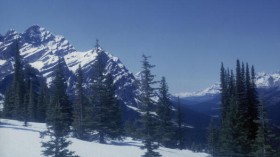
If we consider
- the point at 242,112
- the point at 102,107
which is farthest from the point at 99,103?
the point at 242,112

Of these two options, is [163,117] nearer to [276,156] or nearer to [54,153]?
[276,156]

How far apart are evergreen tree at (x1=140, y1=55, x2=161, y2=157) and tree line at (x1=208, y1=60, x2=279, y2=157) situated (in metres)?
19.2

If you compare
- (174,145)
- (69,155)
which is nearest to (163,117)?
(174,145)

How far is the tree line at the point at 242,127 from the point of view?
59.5 meters

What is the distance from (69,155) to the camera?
35281 mm

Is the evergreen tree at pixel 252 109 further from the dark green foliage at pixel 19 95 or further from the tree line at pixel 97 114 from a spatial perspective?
the dark green foliage at pixel 19 95

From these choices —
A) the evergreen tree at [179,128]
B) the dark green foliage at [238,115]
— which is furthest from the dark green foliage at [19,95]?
the dark green foliage at [238,115]

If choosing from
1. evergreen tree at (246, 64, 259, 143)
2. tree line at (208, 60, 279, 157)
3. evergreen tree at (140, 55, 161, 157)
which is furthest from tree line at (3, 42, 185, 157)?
evergreen tree at (246, 64, 259, 143)

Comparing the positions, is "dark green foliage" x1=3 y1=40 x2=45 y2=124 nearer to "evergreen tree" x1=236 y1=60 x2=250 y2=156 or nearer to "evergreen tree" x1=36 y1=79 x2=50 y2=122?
"evergreen tree" x1=36 y1=79 x2=50 y2=122

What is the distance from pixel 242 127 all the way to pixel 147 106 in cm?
3594

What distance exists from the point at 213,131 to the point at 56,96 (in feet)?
134

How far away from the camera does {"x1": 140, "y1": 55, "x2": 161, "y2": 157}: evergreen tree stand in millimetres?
45691

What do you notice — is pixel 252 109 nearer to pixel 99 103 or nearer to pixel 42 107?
pixel 99 103

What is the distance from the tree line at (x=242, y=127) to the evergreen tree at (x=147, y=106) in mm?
19195
